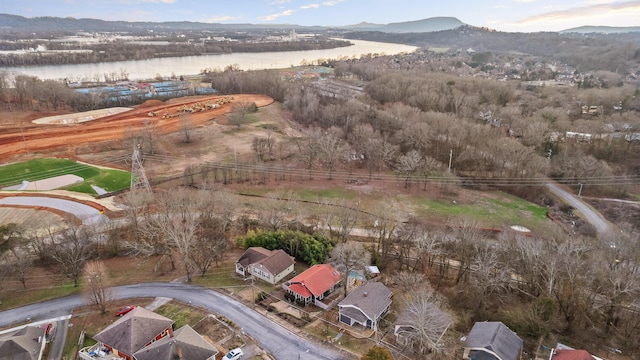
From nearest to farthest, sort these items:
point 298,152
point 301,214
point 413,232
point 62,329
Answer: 1. point 62,329
2. point 413,232
3. point 301,214
4. point 298,152

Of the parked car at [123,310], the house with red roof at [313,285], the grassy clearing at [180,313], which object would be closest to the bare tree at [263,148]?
the house with red roof at [313,285]

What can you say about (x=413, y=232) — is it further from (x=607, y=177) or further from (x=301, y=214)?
(x=607, y=177)

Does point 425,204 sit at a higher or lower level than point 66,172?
lower

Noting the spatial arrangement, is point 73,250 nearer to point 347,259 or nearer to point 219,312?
point 219,312

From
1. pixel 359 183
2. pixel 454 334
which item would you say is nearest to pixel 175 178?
pixel 359 183

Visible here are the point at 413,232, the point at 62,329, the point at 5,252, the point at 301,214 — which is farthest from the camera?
the point at 301,214

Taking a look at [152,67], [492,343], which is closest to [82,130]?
[492,343]

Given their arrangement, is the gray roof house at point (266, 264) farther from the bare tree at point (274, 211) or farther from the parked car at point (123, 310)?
the parked car at point (123, 310)
